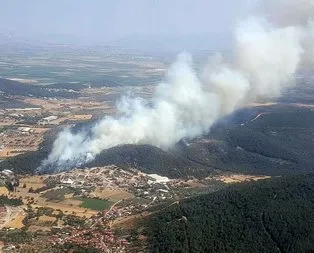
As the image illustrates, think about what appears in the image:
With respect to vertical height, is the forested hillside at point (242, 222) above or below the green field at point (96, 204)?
above

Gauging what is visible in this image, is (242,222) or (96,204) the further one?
(96,204)

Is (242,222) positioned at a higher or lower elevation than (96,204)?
higher

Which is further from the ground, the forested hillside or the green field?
the forested hillside

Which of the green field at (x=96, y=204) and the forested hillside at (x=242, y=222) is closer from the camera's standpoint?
the forested hillside at (x=242, y=222)

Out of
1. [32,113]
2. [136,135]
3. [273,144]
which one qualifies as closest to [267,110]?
[273,144]
